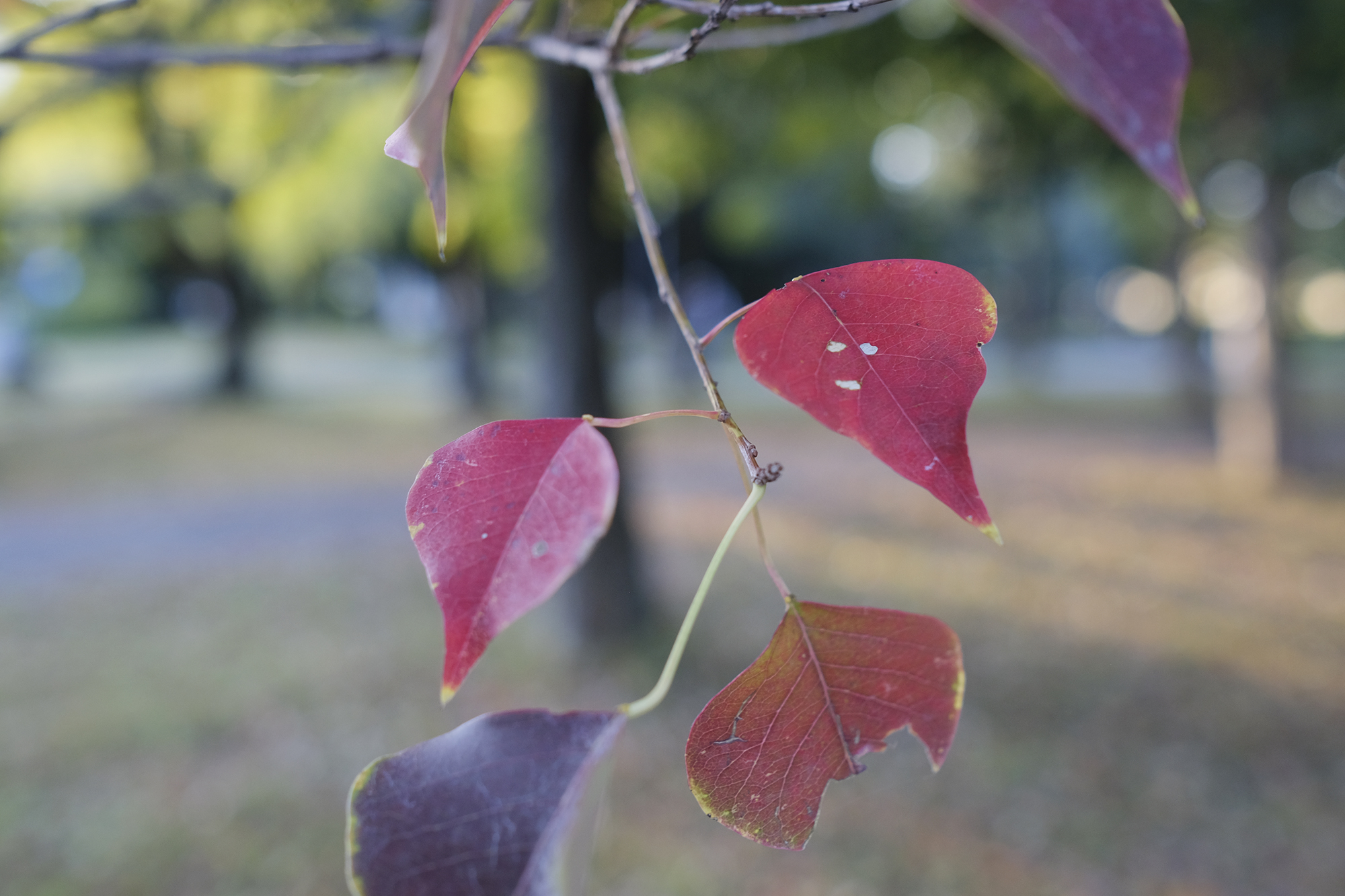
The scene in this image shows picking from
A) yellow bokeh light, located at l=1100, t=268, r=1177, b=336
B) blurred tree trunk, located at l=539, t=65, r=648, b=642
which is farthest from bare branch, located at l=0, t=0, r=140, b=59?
yellow bokeh light, located at l=1100, t=268, r=1177, b=336

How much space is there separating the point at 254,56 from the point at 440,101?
0.65 m

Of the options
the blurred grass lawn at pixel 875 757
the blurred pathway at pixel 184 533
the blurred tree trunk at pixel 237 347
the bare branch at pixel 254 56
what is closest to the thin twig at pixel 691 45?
the bare branch at pixel 254 56

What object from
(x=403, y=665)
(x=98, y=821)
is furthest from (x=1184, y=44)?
(x=403, y=665)

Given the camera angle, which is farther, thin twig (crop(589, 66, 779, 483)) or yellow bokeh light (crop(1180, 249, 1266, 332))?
yellow bokeh light (crop(1180, 249, 1266, 332))

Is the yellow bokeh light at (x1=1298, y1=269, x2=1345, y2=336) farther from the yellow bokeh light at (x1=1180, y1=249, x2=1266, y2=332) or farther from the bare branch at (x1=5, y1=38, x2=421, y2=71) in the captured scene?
the bare branch at (x1=5, y1=38, x2=421, y2=71)

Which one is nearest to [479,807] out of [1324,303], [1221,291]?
[1221,291]

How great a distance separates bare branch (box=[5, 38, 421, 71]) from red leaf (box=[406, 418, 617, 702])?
0.60 m

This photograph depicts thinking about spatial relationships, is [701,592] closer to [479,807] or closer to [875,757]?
[479,807]

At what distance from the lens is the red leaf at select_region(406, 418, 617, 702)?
30cm

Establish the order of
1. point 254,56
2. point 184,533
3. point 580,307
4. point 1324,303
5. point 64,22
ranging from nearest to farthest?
1. point 64,22
2. point 254,56
3. point 580,307
4. point 184,533
5. point 1324,303

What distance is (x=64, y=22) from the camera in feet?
2.18

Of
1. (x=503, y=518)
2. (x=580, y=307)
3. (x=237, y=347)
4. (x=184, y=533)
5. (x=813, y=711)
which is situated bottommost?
(x=237, y=347)

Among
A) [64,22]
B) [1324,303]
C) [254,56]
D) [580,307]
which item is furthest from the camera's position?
[1324,303]

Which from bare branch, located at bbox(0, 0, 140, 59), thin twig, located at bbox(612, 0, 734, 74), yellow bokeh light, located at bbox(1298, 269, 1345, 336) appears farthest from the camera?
yellow bokeh light, located at bbox(1298, 269, 1345, 336)
